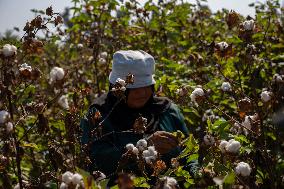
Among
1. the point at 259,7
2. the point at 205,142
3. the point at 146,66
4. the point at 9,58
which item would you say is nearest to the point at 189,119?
the point at 146,66

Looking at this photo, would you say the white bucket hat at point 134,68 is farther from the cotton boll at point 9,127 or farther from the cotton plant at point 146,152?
the cotton boll at point 9,127

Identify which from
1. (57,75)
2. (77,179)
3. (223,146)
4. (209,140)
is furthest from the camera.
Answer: (209,140)

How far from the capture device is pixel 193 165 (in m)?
2.52

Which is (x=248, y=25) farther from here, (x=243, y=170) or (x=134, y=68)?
(x=243, y=170)

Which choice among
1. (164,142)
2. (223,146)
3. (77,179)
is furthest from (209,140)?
(77,179)

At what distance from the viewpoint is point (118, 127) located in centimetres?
272

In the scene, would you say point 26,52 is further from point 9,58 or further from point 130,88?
point 130,88

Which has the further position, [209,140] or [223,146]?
[209,140]

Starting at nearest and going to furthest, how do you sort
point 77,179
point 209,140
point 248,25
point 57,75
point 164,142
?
point 77,179
point 57,75
point 209,140
point 164,142
point 248,25

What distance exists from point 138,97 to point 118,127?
21 cm

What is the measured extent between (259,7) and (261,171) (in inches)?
136

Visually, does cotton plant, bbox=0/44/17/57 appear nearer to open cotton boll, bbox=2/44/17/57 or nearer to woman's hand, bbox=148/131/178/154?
open cotton boll, bbox=2/44/17/57

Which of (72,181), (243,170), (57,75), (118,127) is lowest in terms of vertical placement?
(118,127)

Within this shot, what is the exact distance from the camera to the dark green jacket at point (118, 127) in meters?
2.58
